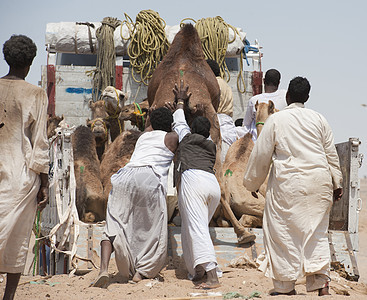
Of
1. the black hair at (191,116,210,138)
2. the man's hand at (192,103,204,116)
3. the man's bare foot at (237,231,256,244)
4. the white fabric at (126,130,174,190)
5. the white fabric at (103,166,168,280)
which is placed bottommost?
the man's bare foot at (237,231,256,244)

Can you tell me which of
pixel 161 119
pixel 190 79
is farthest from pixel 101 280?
pixel 190 79

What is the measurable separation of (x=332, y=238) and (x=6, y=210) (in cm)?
365

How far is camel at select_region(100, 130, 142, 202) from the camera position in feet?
24.4

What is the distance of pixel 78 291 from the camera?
518cm

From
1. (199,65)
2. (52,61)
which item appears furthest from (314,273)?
(52,61)

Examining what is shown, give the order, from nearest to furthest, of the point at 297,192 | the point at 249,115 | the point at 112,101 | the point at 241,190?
the point at 297,192
the point at 241,190
the point at 249,115
the point at 112,101

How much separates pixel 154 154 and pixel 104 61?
4.77m

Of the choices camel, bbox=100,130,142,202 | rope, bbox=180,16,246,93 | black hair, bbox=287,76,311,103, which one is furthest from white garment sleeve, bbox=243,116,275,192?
rope, bbox=180,16,246,93

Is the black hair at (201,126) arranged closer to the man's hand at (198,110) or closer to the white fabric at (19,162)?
the man's hand at (198,110)

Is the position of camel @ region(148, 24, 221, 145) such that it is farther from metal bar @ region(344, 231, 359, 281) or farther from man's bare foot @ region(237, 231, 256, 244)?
metal bar @ region(344, 231, 359, 281)

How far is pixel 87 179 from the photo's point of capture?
723 cm

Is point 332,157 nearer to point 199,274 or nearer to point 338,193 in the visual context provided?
point 338,193

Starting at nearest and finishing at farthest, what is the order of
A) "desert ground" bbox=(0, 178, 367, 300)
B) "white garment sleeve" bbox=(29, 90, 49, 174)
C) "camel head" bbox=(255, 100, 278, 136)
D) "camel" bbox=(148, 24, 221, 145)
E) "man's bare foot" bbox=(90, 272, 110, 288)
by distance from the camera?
"white garment sleeve" bbox=(29, 90, 49, 174), "desert ground" bbox=(0, 178, 367, 300), "man's bare foot" bbox=(90, 272, 110, 288), "camel" bbox=(148, 24, 221, 145), "camel head" bbox=(255, 100, 278, 136)

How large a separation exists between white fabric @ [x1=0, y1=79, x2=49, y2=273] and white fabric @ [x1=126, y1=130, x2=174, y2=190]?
5.36 feet
